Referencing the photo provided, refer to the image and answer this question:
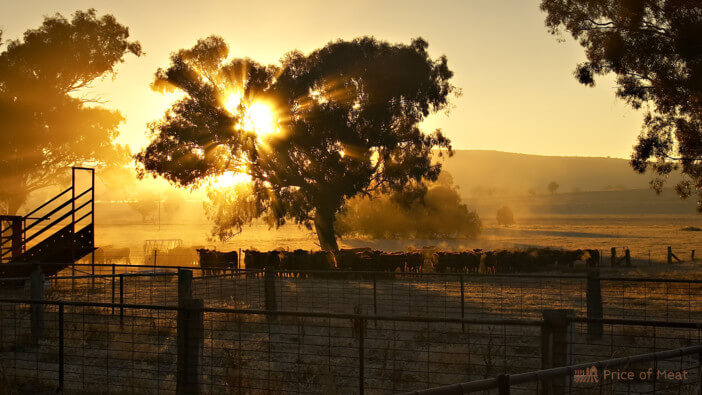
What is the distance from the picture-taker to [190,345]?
6152 millimetres

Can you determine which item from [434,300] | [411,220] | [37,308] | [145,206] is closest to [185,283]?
[37,308]

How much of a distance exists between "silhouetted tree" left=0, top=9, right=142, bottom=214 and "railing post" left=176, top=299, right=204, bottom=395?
1431 inches

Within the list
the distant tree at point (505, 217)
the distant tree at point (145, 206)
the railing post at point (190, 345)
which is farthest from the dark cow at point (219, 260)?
the distant tree at point (145, 206)

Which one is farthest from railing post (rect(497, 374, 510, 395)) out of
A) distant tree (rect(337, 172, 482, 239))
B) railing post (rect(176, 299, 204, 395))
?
distant tree (rect(337, 172, 482, 239))

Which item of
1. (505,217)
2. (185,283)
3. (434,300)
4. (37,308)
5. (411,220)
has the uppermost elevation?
(505,217)

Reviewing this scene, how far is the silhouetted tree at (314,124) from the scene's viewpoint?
37.1 m

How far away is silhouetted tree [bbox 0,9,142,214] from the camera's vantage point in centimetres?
3791

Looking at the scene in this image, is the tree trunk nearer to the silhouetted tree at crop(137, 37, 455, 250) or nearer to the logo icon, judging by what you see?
the silhouetted tree at crop(137, 37, 455, 250)

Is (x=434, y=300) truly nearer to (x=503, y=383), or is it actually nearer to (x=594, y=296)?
(x=594, y=296)

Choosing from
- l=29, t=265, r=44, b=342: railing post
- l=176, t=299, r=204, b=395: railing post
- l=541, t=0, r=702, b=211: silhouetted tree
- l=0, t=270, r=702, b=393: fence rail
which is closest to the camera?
Result: l=0, t=270, r=702, b=393: fence rail

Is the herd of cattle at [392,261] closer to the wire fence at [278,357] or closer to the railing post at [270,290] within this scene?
the railing post at [270,290]

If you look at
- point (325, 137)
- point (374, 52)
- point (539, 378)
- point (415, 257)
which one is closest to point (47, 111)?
point (325, 137)

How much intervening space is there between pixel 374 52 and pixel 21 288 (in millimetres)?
23351

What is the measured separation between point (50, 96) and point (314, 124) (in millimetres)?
Result: 16069
